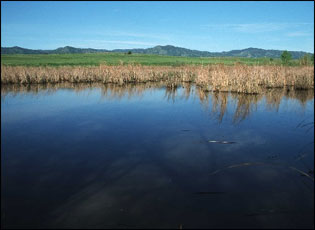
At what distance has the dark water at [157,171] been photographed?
3.06 meters

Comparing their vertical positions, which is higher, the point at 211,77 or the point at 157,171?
the point at 211,77

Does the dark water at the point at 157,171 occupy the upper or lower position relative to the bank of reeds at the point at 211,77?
lower

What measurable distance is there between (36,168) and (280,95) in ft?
40.3

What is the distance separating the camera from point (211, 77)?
677 inches

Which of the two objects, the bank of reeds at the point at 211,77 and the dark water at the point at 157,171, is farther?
→ the bank of reeds at the point at 211,77

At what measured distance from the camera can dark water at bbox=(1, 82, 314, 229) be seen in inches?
120

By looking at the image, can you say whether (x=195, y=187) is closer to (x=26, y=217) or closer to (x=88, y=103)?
(x=26, y=217)

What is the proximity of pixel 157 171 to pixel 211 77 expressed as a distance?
45.5 ft

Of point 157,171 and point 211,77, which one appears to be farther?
point 211,77

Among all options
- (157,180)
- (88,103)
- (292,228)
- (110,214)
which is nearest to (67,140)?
(157,180)

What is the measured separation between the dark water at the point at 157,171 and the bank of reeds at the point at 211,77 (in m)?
5.84

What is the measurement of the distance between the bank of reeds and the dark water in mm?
5840

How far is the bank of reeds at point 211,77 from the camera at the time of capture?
47.3 feet

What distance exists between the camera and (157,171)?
14.2 feet
